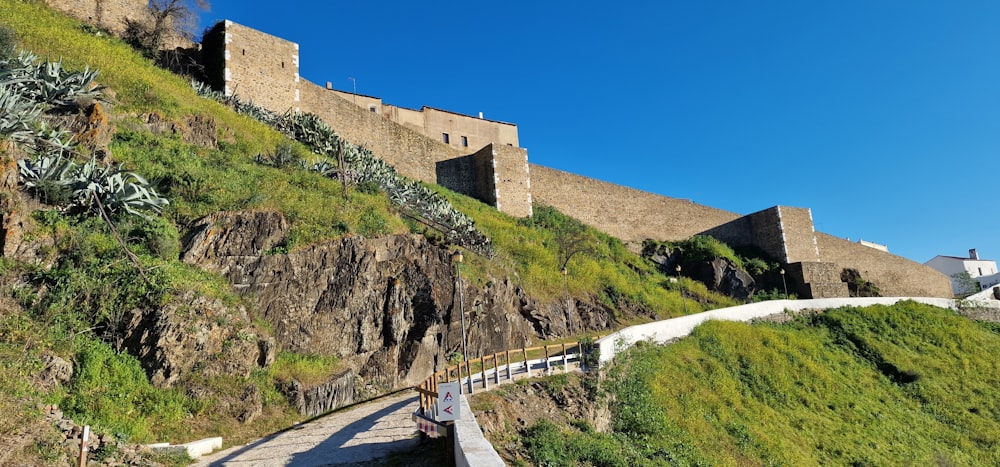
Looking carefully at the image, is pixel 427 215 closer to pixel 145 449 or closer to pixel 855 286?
pixel 145 449

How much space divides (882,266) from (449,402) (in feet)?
144

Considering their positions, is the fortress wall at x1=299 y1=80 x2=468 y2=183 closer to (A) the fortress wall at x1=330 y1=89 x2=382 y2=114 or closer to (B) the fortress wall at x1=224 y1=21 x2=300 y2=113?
(B) the fortress wall at x1=224 y1=21 x2=300 y2=113

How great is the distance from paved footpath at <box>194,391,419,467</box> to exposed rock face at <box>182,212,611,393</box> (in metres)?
2.64

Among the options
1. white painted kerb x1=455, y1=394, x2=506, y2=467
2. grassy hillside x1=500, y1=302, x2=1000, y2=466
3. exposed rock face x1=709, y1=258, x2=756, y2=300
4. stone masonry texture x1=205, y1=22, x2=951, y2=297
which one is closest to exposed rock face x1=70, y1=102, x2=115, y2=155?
stone masonry texture x1=205, y1=22, x2=951, y2=297

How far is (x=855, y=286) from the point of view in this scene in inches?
1641

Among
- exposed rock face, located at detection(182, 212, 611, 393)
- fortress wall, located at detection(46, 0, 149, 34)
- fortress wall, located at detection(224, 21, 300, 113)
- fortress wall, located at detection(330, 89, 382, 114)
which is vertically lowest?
exposed rock face, located at detection(182, 212, 611, 393)

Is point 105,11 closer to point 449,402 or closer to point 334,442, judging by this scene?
point 334,442

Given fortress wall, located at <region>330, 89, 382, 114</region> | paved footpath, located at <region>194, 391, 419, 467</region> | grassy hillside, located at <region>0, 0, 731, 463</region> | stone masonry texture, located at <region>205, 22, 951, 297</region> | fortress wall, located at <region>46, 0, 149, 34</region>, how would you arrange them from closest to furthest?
paved footpath, located at <region>194, 391, 419, 467</region>, grassy hillside, located at <region>0, 0, 731, 463</region>, fortress wall, located at <region>46, 0, 149, 34</region>, stone masonry texture, located at <region>205, 22, 951, 297</region>, fortress wall, located at <region>330, 89, 382, 114</region>

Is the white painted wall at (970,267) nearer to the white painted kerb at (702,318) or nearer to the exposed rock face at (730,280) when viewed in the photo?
the white painted kerb at (702,318)

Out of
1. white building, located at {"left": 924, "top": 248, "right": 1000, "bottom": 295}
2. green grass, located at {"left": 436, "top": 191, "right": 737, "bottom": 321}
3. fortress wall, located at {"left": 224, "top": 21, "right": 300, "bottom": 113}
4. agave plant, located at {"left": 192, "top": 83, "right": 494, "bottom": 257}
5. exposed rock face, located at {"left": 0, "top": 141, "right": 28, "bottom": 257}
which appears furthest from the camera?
white building, located at {"left": 924, "top": 248, "right": 1000, "bottom": 295}

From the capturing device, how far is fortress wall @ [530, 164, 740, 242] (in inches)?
1420

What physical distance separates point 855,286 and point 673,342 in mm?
26053

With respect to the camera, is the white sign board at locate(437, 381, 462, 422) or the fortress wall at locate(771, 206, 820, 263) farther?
the fortress wall at locate(771, 206, 820, 263)

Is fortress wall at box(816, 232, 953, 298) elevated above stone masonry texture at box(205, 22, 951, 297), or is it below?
below
